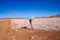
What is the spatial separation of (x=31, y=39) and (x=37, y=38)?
2.52 ft

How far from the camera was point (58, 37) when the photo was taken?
13.9 m

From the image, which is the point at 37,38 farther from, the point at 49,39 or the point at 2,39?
the point at 2,39

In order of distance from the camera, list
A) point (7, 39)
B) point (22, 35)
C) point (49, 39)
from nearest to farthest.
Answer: point (49, 39) < point (7, 39) < point (22, 35)

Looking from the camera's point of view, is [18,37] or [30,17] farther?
[30,17]

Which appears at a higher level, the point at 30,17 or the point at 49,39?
the point at 30,17

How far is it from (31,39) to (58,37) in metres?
3.24

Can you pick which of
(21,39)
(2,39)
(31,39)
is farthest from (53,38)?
(2,39)

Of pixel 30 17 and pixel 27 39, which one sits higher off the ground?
pixel 30 17

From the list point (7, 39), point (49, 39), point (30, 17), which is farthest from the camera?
point (30, 17)

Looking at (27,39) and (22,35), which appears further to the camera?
(22,35)

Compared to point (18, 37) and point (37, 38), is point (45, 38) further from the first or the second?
point (18, 37)

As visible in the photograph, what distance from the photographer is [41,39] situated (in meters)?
14.0

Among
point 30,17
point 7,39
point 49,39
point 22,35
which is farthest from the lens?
point 30,17

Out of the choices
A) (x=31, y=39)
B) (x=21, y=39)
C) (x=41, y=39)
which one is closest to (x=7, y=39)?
(x=21, y=39)
